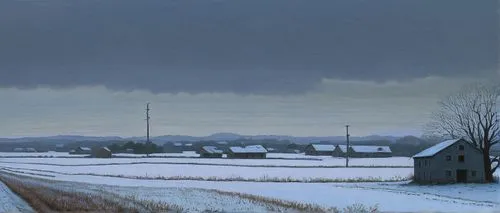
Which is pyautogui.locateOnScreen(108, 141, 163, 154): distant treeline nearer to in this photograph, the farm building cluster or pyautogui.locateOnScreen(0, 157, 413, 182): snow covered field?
pyautogui.locateOnScreen(0, 157, 413, 182): snow covered field

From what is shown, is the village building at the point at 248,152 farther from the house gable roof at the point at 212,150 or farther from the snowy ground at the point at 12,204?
the snowy ground at the point at 12,204

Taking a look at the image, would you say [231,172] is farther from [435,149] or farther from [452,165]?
[452,165]

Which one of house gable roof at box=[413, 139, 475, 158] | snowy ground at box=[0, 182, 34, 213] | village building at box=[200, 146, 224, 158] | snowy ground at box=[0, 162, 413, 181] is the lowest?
snowy ground at box=[0, 162, 413, 181]

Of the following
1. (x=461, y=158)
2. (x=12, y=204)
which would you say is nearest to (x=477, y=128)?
(x=461, y=158)

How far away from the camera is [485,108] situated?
41.5m

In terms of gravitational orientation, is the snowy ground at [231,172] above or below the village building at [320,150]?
below

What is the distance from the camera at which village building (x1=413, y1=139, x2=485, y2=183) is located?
4550cm

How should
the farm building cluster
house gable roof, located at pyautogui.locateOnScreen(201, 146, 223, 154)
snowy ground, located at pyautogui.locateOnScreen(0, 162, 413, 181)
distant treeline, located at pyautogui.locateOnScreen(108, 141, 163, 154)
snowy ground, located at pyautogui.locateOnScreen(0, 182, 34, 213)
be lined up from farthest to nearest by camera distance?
house gable roof, located at pyautogui.locateOnScreen(201, 146, 223, 154)
the farm building cluster
snowy ground, located at pyautogui.locateOnScreen(0, 162, 413, 181)
distant treeline, located at pyautogui.locateOnScreen(108, 141, 163, 154)
snowy ground, located at pyautogui.locateOnScreen(0, 182, 34, 213)

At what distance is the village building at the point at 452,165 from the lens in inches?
1791

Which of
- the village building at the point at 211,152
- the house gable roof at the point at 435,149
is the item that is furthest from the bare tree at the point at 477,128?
the village building at the point at 211,152

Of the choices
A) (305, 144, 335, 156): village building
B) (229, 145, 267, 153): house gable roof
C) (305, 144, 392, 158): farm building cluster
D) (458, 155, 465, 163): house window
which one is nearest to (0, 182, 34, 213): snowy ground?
(458, 155, 465, 163): house window

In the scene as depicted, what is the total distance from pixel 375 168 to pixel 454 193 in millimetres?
23389

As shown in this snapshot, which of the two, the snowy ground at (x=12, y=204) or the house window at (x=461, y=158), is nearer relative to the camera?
the snowy ground at (x=12, y=204)

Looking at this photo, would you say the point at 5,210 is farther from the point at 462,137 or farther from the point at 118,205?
the point at 462,137
